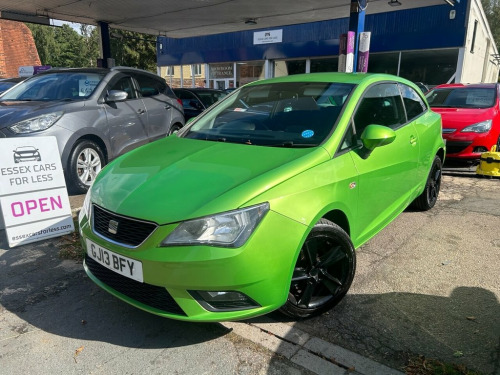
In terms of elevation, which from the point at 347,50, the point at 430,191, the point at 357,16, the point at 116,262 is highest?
the point at 357,16

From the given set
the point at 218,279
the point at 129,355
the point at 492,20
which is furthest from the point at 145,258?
the point at 492,20

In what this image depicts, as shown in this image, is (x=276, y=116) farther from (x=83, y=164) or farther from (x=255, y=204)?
(x=83, y=164)

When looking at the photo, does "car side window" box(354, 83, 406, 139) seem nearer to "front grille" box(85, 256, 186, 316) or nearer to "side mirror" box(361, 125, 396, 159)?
"side mirror" box(361, 125, 396, 159)

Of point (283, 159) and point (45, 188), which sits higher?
point (283, 159)

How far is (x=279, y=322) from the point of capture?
8.72 feet

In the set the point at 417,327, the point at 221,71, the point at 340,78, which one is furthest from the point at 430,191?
the point at 221,71

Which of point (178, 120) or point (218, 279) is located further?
point (178, 120)

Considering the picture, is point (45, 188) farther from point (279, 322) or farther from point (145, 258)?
point (279, 322)

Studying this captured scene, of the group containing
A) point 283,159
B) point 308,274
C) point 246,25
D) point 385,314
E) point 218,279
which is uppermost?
point 246,25

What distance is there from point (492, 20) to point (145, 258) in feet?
186

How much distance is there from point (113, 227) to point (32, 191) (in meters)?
2.09

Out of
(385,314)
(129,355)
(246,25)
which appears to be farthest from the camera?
(246,25)

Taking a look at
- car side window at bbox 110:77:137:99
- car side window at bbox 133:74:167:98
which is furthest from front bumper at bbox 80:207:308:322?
car side window at bbox 133:74:167:98

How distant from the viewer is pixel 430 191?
194 inches
